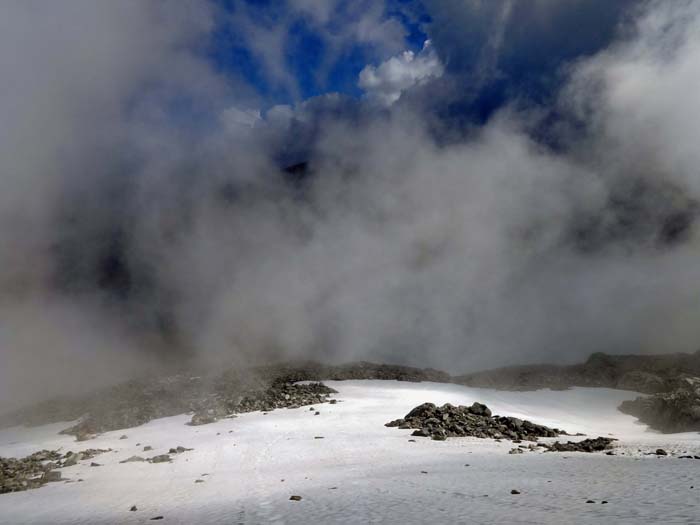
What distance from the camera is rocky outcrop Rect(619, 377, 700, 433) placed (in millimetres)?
15969

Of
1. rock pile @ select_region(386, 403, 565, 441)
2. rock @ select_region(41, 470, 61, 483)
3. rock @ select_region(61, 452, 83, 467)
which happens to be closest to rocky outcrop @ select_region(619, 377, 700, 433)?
rock pile @ select_region(386, 403, 565, 441)

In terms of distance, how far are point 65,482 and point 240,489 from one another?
5689 mm

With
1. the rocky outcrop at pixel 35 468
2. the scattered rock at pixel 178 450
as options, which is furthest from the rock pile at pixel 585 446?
the rocky outcrop at pixel 35 468

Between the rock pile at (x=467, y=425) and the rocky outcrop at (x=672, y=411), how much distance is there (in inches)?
209

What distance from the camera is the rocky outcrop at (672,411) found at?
52.4 ft

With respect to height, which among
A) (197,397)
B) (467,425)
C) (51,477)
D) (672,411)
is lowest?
(51,477)

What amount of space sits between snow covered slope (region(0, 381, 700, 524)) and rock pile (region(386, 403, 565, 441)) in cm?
78

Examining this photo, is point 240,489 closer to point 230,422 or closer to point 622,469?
point 622,469

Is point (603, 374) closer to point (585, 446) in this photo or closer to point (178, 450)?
point (585, 446)

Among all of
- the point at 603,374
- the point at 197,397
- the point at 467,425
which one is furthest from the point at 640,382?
the point at 197,397

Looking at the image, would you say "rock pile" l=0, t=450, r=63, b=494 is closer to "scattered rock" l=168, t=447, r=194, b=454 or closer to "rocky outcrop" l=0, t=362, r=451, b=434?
"scattered rock" l=168, t=447, r=194, b=454

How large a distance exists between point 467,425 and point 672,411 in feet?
30.3

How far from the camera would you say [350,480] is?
28.5ft

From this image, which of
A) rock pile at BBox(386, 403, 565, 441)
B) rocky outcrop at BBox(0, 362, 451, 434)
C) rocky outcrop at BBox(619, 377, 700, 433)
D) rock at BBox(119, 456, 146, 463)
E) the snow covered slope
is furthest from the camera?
rocky outcrop at BBox(0, 362, 451, 434)
